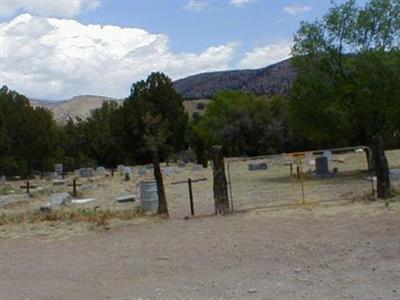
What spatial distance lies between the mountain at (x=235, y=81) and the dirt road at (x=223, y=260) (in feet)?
365

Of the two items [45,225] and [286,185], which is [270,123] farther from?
[45,225]

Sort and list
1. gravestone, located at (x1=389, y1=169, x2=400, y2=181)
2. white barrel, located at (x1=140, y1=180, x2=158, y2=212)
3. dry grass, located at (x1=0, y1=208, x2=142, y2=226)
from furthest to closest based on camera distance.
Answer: gravestone, located at (x1=389, y1=169, x2=400, y2=181) < white barrel, located at (x1=140, y1=180, x2=158, y2=212) < dry grass, located at (x1=0, y1=208, x2=142, y2=226)

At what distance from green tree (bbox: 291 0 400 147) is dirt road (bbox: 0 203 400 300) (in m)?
13.5

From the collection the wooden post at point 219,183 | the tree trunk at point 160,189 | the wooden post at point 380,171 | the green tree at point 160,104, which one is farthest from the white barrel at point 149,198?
the green tree at point 160,104

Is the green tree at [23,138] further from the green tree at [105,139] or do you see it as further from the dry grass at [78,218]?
the dry grass at [78,218]

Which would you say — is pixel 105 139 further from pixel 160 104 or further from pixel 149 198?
pixel 149 198

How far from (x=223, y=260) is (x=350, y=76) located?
20071mm

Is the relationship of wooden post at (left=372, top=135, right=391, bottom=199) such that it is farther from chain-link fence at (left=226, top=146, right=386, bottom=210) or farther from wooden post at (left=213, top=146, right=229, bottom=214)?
wooden post at (left=213, top=146, right=229, bottom=214)

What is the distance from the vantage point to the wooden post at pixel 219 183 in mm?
15648

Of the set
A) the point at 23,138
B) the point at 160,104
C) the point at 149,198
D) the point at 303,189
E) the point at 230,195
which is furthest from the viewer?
the point at 160,104

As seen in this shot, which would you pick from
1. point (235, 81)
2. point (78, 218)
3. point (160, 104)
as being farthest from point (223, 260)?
point (235, 81)

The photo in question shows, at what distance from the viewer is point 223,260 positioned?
33.3 ft

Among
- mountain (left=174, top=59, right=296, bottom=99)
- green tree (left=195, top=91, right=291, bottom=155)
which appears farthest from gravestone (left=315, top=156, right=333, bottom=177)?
mountain (left=174, top=59, right=296, bottom=99)

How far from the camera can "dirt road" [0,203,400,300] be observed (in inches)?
320
